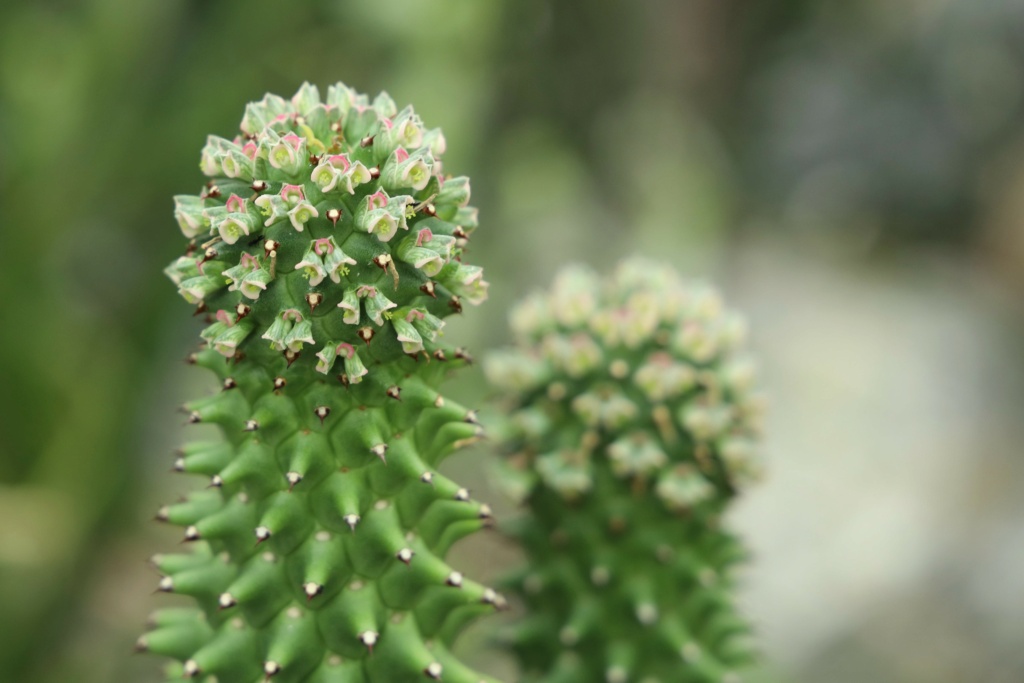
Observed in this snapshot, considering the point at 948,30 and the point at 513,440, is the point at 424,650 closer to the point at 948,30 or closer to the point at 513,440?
the point at 513,440

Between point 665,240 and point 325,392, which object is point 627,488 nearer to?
point 325,392

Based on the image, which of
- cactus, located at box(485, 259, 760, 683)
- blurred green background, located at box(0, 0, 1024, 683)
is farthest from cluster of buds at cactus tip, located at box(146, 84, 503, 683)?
blurred green background, located at box(0, 0, 1024, 683)

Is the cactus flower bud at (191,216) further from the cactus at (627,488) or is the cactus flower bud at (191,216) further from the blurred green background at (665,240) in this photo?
the blurred green background at (665,240)

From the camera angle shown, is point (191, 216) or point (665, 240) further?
point (665, 240)

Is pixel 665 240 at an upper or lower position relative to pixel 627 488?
upper

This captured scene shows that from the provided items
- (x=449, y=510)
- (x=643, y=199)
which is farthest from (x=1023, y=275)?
A: (x=449, y=510)

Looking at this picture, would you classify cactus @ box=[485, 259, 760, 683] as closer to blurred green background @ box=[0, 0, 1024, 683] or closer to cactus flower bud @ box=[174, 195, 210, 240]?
cactus flower bud @ box=[174, 195, 210, 240]

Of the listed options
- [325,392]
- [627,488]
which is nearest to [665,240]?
[627,488]
